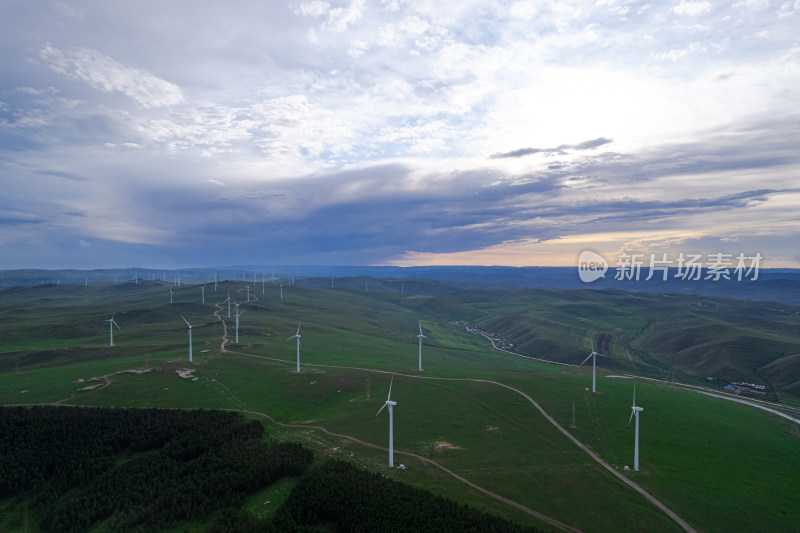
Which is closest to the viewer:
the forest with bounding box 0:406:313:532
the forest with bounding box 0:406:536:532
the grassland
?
the forest with bounding box 0:406:536:532

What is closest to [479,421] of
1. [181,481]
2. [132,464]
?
[181,481]

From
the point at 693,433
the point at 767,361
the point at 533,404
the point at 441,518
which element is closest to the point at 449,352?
the point at 533,404

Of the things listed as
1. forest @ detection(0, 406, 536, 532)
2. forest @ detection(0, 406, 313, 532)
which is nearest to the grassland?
forest @ detection(0, 406, 536, 532)

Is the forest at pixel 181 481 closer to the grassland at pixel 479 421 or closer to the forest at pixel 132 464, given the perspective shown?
the forest at pixel 132 464

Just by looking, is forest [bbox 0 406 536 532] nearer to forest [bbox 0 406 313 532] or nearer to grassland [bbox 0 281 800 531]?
forest [bbox 0 406 313 532]

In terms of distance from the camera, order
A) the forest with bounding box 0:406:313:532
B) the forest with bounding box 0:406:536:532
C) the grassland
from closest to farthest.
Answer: the forest with bounding box 0:406:536:532
the forest with bounding box 0:406:313:532
the grassland

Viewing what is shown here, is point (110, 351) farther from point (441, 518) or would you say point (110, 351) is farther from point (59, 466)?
point (441, 518)

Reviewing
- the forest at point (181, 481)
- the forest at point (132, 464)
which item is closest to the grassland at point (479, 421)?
the forest at point (181, 481)

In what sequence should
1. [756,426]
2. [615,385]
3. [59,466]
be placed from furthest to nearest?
[615,385], [756,426], [59,466]

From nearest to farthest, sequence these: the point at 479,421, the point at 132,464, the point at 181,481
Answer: the point at 181,481, the point at 132,464, the point at 479,421

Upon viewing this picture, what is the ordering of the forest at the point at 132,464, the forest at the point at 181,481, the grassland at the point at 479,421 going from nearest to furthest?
the forest at the point at 181,481
the forest at the point at 132,464
the grassland at the point at 479,421

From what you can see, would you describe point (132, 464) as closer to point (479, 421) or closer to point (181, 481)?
point (181, 481)
